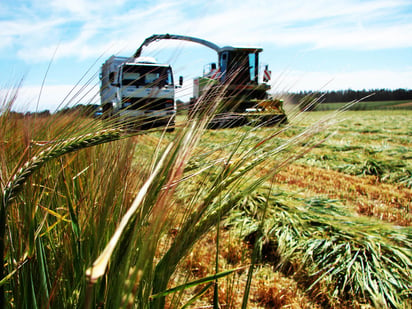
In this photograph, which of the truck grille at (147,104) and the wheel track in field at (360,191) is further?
the wheel track in field at (360,191)

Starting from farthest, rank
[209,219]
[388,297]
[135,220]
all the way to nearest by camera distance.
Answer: [388,297]
[209,219]
[135,220]

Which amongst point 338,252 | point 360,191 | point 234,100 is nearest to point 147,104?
point 234,100

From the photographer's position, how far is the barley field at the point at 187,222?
0.73 meters

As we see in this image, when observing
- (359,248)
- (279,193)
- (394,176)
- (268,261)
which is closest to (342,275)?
(359,248)

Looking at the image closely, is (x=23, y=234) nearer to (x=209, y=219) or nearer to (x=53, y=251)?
(x=53, y=251)

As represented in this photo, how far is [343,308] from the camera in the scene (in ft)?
6.90

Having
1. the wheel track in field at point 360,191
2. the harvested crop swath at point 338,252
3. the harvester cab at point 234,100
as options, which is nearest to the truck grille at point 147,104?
the harvester cab at point 234,100

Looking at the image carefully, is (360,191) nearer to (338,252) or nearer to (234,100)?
(338,252)

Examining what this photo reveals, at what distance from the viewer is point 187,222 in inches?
30.6

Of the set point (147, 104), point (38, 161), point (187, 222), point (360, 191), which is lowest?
point (360, 191)

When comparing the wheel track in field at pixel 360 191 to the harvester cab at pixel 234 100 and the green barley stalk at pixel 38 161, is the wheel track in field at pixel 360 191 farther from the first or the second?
the green barley stalk at pixel 38 161

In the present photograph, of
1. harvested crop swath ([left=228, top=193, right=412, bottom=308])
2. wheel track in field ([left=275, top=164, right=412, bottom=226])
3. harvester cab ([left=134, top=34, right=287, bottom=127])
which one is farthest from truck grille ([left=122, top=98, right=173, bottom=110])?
wheel track in field ([left=275, top=164, right=412, bottom=226])

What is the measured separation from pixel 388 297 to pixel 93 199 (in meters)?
1.95

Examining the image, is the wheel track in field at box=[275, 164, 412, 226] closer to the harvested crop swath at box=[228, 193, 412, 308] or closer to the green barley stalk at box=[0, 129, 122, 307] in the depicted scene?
the harvested crop swath at box=[228, 193, 412, 308]
